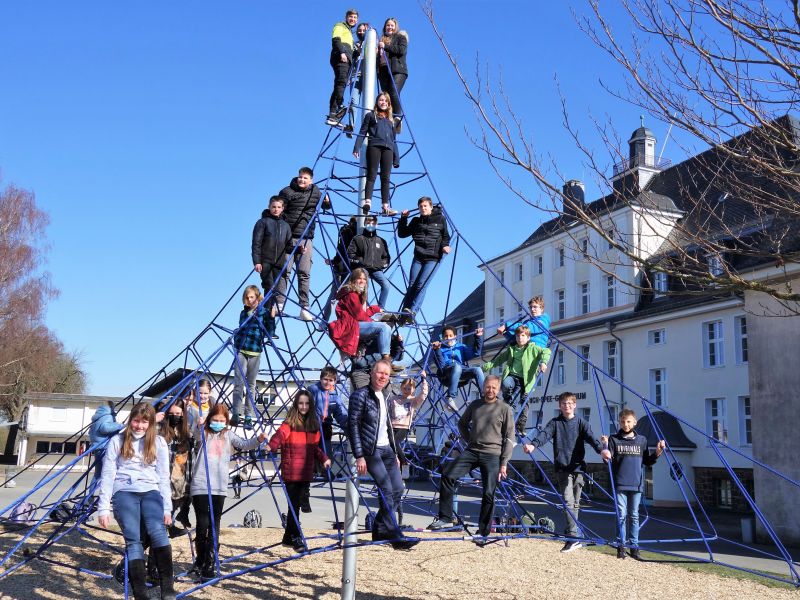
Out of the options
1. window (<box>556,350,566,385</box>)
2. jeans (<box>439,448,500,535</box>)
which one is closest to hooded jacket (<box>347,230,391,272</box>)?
jeans (<box>439,448,500,535</box>)

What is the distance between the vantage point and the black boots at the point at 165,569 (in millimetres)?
5598

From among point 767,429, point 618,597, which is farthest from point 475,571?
point 767,429

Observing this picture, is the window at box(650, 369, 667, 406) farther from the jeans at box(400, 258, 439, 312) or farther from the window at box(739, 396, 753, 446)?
the jeans at box(400, 258, 439, 312)

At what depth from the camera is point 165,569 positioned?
18.5 feet

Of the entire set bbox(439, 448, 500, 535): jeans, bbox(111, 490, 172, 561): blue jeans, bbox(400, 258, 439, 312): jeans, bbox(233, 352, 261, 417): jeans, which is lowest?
bbox(111, 490, 172, 561): blue jeans

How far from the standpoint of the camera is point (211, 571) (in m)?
6.88

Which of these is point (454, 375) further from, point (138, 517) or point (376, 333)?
point (138, 517)

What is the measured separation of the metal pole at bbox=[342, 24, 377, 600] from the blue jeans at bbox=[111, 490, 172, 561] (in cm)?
154

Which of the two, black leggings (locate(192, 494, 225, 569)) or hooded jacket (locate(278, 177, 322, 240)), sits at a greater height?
hooded jacket (locate(278, 177, 322, 240))

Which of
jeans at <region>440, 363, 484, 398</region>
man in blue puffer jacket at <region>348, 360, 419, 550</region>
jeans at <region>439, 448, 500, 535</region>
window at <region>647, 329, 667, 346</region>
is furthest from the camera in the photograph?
window at <region>647, 329, 667, 346</region>

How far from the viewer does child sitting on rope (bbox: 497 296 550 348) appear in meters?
8.38

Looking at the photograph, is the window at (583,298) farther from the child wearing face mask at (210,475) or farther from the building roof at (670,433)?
the child wearing face mask at (210,475)

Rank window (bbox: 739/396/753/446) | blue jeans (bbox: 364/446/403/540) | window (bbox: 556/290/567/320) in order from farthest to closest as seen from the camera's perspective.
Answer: window (bbox: 556/290/567/320), window (bbox: 739/396/753/446), blue jeans (bbox: 364/446/403/540)

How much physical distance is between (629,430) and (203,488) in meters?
4.09
